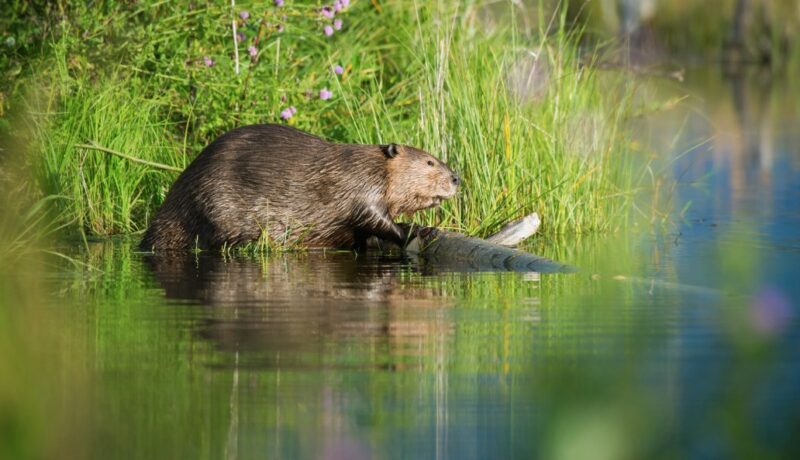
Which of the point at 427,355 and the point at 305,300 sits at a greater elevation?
the point at 305,300

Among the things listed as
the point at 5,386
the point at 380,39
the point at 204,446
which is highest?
the point at 380,39

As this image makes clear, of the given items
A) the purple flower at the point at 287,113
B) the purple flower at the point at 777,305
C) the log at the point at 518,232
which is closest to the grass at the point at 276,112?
the purple flower at the point at 287,113

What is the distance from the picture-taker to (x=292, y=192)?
294 inches

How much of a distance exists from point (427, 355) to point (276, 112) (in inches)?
194

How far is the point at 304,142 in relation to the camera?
7625mm

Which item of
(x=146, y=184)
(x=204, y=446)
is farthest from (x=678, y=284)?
(x=146, y=184)

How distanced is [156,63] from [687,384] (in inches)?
228

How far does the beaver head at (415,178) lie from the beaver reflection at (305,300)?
46cm

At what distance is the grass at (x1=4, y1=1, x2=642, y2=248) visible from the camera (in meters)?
8.05

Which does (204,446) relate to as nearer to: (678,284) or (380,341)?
(380,341)

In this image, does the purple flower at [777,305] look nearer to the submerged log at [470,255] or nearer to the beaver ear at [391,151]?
the submerged log at [470,255]

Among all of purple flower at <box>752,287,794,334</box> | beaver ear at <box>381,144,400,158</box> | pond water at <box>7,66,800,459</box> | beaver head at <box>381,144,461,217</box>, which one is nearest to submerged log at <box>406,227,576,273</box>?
pond water at <box>7,66,800,459</box>

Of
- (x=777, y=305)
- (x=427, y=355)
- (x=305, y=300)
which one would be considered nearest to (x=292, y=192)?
(x=305, y=300)

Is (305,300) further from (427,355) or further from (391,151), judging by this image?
(391,151)
